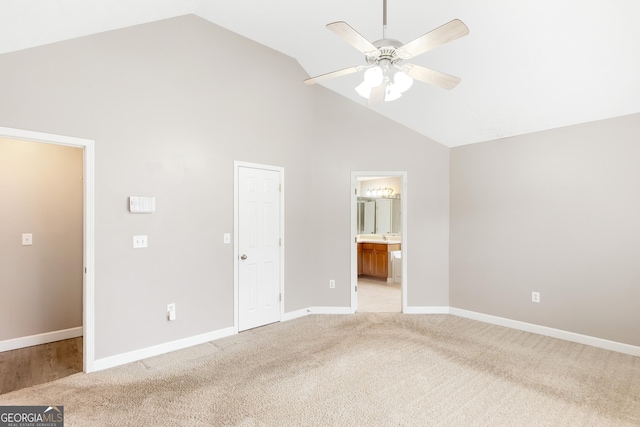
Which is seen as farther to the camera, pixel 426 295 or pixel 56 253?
pixel 426 295

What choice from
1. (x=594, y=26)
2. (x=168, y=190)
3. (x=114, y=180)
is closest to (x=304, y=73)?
(x=168, y=190)

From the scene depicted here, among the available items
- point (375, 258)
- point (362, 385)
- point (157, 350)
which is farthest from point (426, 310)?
point (157, 350)

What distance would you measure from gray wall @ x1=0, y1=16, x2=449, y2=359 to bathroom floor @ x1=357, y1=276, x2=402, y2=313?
489 mm

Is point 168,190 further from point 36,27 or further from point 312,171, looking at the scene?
point 312,171

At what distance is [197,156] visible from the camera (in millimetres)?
3541

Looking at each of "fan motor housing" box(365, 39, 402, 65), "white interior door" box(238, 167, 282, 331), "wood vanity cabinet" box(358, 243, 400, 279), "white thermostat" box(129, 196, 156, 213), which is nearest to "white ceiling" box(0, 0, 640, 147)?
"fan motor housing" box(365, 39, 402, 65)

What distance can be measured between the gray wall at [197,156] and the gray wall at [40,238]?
128cm

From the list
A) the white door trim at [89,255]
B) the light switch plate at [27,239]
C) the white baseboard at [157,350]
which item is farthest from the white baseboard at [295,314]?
the light switch plate at [27,239]

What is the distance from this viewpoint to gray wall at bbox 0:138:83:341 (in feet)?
11.1

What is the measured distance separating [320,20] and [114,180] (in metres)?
2.55

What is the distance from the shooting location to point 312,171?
4723mm

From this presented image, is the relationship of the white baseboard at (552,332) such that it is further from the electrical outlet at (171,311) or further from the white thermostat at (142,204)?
the white thermostat at (142,204)

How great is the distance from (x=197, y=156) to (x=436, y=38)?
2642 mm

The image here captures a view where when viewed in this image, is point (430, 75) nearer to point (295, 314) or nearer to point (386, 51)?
point (386, 51)
